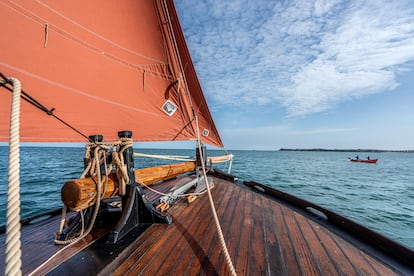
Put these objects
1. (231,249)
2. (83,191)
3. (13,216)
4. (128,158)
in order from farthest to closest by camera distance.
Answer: (128,158) < (231,249) < (83,191) < (13,216)

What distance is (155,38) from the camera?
2.87 m

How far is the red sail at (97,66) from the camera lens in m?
1.84

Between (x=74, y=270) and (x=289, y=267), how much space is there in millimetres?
1593

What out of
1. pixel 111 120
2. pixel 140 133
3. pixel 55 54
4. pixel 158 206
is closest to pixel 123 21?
pixel 55 54

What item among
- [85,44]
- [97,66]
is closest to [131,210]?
[97,66]

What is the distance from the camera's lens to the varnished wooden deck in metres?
1.40

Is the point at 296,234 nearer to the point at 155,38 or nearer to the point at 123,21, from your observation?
the point at 155,38

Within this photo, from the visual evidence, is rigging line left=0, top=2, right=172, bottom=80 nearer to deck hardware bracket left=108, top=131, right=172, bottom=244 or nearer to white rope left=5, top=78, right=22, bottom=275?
deck hardware bracket left=108, top=131, right=172, bottom=244

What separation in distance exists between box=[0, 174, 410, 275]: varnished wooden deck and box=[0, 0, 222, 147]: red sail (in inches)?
52.8

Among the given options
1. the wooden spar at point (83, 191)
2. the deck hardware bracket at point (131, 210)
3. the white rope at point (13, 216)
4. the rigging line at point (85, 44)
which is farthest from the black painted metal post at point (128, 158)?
the rigging line at point (85, 44)

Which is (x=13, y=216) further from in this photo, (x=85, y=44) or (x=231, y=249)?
(x=85, y=44)

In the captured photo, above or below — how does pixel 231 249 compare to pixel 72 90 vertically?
below

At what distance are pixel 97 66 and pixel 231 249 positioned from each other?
2.69 metres

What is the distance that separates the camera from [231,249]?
165 cm
